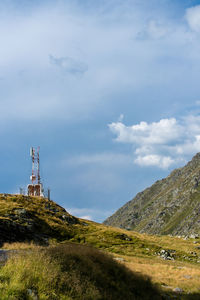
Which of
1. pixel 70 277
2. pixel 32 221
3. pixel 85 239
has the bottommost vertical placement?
pixel 70 277

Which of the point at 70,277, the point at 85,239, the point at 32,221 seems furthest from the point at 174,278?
the point at 32,221

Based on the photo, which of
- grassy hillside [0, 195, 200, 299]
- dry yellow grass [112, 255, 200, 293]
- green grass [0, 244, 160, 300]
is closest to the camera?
green grass [0, 244, 160, 300]

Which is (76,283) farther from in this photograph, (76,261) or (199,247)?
(199,247)

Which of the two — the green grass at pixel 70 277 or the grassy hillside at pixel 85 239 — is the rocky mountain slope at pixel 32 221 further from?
the green grass at pixel 70 277

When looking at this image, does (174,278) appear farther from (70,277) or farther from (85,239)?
(85,239)

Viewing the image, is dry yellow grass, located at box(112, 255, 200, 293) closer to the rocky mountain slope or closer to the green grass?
the green grass

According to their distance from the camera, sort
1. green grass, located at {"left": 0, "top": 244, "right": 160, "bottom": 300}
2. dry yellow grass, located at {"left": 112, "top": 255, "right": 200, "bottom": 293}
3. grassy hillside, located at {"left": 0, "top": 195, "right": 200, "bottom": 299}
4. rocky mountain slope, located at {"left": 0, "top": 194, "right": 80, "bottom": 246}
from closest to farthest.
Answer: green grass, located at {"left": 0, "top": 244, "right": 160, "bottom": 300} < dry yellow grass, located at {"left": 112, "top": 255, "right": 200, "bottom": 293} < grassy hillside, located at {"left": 0, "top": 195, "right": 200, "bottom": 299} < rocky mountain slope, located at {"left": 0, "top": 194, "right": 80, "bottom": 246}

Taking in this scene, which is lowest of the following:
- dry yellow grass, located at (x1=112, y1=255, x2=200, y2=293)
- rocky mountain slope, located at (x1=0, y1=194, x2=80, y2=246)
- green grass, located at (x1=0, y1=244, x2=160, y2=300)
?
dry yellow grass, located at (x1=112, y1=255, x2=200, y2=293)

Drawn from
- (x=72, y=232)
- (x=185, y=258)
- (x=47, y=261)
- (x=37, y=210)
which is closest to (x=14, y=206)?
(x=37, y=210)

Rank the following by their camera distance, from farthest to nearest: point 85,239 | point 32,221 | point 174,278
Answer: point 85,239 → point 32,221 → point 174,278

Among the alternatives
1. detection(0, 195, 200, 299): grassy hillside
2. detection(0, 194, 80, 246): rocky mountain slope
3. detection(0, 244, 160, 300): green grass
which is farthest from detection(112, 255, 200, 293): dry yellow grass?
detection(0, 194, 80, 246): rocky mountain slope

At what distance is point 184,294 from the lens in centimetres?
2038

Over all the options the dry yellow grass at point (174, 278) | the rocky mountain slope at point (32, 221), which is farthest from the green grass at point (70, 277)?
the rocky mountain slope at point (32, 221)

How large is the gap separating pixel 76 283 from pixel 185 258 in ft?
134
